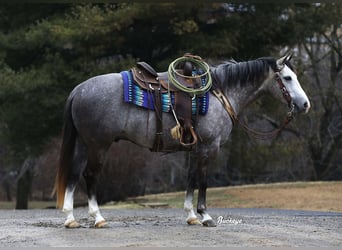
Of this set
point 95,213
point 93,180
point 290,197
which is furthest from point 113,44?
point 95,213

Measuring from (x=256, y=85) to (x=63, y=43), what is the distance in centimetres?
752

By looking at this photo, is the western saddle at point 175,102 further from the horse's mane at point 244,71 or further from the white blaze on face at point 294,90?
the white blaze on face at point 294,90

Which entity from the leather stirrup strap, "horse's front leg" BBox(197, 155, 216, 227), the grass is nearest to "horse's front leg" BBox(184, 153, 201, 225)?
"horse's front leg" BBox(197, 155, 216, 227)

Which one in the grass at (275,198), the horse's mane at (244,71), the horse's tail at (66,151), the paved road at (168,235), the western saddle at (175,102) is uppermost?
the horse's mane at (244,71)

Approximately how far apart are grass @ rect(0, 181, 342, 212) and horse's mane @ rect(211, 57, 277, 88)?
563 centimetres

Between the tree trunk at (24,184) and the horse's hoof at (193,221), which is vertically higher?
the tree trunk at (24,184)

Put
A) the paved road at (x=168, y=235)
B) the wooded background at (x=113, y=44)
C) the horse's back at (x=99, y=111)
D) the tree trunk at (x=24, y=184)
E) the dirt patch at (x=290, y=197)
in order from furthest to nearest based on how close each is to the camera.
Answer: the tree trunk at (x=24, y=184) → the wooded background at (x=113, y=44) → the dirt patch at (x=290, y=197) → the horse's back at (x=99, y=111) → the paved road at (x=168, y=235)

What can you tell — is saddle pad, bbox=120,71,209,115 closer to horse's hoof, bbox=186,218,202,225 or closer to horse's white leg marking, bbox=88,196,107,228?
horse's white leg marking, bbox=88,196,107,228

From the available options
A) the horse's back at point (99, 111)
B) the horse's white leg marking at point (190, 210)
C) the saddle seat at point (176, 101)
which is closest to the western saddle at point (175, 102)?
the saddle seat at point (176, 101)

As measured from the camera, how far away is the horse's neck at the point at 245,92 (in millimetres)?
8570

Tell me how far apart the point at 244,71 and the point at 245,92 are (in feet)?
0.91

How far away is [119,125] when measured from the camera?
7.87 meters

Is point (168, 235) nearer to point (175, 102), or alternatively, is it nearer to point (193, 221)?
point (193, 221)

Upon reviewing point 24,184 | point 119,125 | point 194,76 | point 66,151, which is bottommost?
point 24,184
